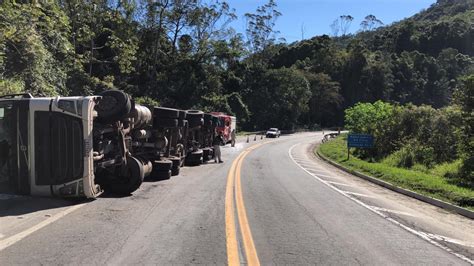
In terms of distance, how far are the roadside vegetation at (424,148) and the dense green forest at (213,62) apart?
246cm

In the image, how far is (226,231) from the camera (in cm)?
857

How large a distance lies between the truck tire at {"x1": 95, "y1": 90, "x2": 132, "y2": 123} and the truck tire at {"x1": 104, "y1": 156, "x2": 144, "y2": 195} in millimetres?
1186

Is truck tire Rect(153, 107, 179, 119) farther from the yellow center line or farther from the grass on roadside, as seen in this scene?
the grass on roadside

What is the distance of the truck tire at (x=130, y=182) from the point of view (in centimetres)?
1256

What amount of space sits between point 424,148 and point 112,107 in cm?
2303

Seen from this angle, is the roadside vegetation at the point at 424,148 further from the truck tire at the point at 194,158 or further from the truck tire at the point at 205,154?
the truck tire at the point at 194,158

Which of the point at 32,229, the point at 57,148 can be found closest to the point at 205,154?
the point at 57,148

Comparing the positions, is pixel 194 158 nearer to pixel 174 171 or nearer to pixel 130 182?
pixel 174 171

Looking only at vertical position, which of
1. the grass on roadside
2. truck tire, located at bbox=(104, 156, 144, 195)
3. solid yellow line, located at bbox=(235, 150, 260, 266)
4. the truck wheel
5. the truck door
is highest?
the truck door

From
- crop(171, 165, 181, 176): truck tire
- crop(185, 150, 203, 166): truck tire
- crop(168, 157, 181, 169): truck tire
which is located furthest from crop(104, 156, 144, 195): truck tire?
crop(185, 150, 203, 166): truck tire

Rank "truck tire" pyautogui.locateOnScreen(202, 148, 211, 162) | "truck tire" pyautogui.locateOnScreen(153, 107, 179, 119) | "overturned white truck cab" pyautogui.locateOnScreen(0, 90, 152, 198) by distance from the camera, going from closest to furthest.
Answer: "overturned white truck cab" pyautogui.locateOnScreen(0, 90, 152, 198) → "truck tire" pyautogui.locateOnScreen(153, 107, 179, 119) → "truck tire" pyautogui.locateOnScreen(202, 148, 211, 162)

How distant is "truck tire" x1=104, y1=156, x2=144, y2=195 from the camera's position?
41.2 ft

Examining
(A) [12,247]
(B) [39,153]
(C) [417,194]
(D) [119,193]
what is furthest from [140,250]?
(C) [417,194]

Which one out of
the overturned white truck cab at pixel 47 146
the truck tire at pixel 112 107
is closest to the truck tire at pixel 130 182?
the truck tire at pixel 112 107
